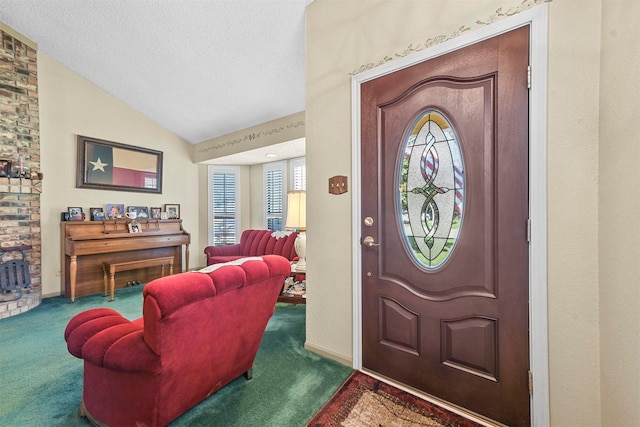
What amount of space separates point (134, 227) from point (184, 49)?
274cm

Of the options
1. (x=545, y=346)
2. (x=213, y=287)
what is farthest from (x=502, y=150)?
(x=213, y=287)

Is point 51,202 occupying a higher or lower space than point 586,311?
higher

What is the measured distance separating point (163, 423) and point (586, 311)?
6.79ft

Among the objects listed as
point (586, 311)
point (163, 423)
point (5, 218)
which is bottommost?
point (163, 423)

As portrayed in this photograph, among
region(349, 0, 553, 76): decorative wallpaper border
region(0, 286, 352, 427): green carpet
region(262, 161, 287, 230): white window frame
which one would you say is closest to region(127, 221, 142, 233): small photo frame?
region(0, 286, 352, 427): green carpet

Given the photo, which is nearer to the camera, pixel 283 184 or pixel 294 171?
pixel 294 171

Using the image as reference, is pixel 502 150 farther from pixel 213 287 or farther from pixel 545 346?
pixel 213 287

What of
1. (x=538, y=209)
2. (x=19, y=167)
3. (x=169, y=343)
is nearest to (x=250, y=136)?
(x=19, y=167)

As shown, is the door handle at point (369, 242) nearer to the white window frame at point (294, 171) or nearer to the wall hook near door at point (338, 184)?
the wall hook near door at point (338, 184)

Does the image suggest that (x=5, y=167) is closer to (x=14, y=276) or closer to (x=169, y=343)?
(x=14, y=276)

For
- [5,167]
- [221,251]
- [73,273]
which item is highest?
[5,167]

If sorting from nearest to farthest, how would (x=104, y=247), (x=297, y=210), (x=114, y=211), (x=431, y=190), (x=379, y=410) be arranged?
(x=379, y=410) < (x=431, y=190) < (x=297, y=210) < (x=104, y=247) < (x=114, y=211)

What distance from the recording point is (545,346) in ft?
4.36

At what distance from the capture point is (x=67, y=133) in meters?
3.78
